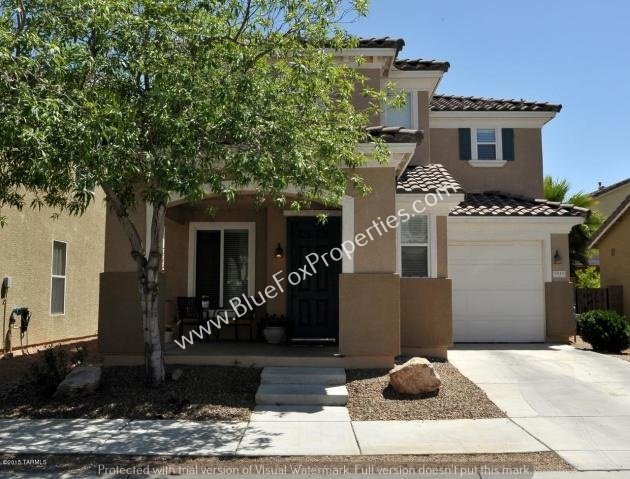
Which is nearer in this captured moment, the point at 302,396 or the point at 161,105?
the point at 161,105

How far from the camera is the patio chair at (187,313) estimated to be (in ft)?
43.7

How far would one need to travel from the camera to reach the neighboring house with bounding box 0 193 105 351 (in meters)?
14.5

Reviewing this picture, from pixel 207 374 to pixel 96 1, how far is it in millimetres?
5726

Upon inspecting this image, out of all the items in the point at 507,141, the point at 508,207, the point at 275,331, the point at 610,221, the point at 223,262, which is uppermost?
the point at 507,141

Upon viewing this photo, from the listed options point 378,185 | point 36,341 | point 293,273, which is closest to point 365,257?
point 378,185

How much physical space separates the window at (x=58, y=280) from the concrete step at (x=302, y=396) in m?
9.33

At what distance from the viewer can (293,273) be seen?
43.7 ft

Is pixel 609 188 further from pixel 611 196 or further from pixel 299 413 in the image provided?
pixel 299 413

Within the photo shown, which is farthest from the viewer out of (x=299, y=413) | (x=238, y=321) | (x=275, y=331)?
(x=238, y=321)

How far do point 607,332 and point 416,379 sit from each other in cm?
696

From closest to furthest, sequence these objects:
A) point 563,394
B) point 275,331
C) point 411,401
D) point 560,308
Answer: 1. point 411,401
2. point 563,394
3. point 275,331
4. point 560,308

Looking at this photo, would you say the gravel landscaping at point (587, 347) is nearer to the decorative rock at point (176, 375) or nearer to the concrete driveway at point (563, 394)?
the concrete driveway at point (563, 394)

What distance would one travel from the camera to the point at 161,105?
7.84 meters

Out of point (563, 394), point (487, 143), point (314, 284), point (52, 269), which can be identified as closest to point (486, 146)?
point (487, 143)
